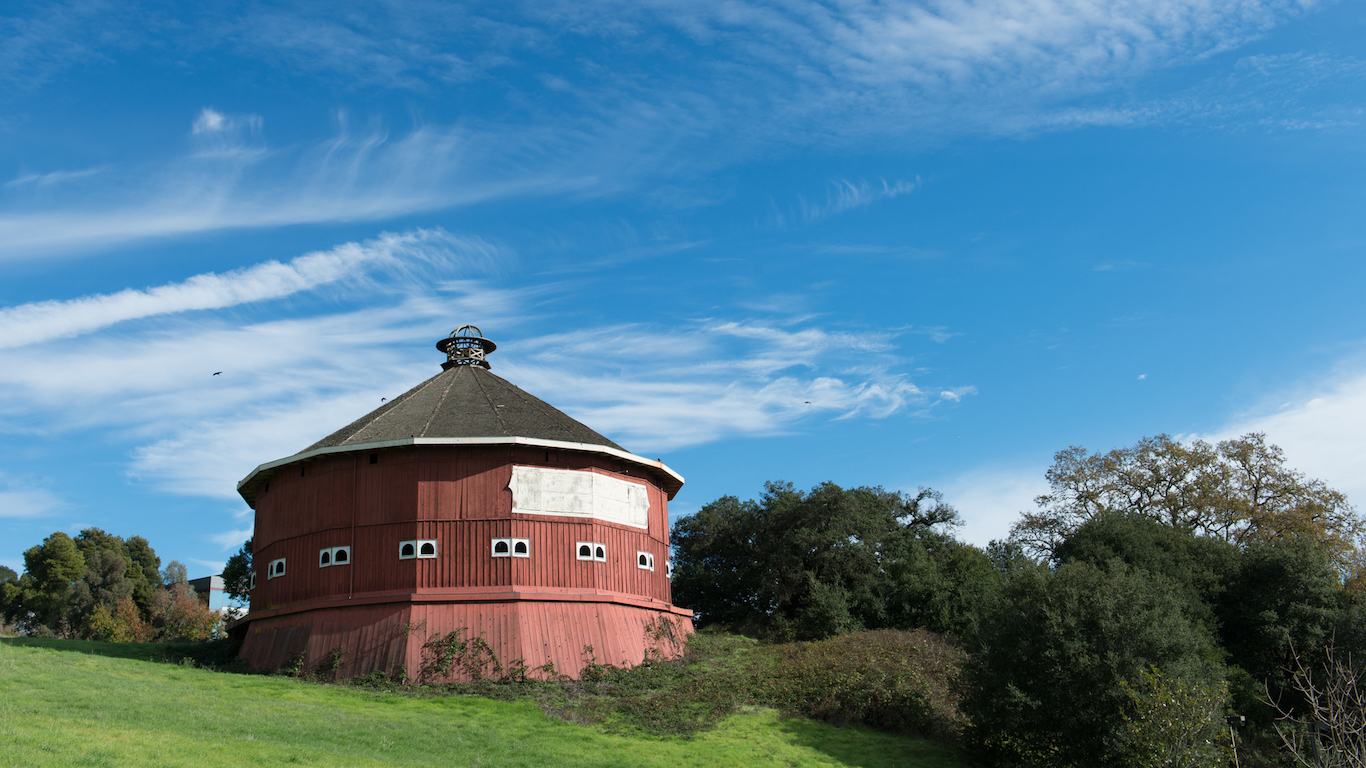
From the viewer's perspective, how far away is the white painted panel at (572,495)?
2864cm

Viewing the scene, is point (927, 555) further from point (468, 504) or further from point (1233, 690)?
point (468, 504)

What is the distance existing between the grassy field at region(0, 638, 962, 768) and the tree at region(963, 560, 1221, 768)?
71.5 inches

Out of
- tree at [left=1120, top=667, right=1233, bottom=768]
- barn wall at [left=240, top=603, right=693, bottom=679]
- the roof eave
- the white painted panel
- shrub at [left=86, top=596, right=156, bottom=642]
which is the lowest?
tree at [left=1120, top=667, right=1233, bottom=768]

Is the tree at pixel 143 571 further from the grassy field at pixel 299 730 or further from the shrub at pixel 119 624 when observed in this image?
the grassy field at pixel 299 730

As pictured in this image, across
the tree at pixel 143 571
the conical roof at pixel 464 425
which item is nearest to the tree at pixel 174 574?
the tree at pixel 143 571

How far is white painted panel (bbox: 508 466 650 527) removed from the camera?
28.6 metres

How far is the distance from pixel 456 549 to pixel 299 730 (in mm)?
9060

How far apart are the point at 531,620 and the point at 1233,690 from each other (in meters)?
20.2

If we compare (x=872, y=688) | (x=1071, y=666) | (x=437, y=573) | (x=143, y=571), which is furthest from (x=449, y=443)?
(x=143, y=571)

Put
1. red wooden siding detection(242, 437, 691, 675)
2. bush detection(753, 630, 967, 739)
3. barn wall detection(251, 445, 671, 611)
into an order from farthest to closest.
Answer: barn wall detection(251, 445, 671, 611)
red wooden siding detection(242, 437, 691, 675)
bush detection(753, 630, 967, 739)

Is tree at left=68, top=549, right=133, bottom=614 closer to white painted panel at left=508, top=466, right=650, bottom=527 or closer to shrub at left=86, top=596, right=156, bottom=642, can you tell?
shrub at left=86, top=596, right=156, bottom=642

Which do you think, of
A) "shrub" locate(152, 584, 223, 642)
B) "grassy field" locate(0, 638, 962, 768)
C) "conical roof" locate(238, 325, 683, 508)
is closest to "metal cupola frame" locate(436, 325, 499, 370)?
"conical roof" locate(238, 325, 683, 508)

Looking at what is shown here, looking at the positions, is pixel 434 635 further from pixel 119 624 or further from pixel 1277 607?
pixel 119 624

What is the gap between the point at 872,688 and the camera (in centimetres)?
2588
